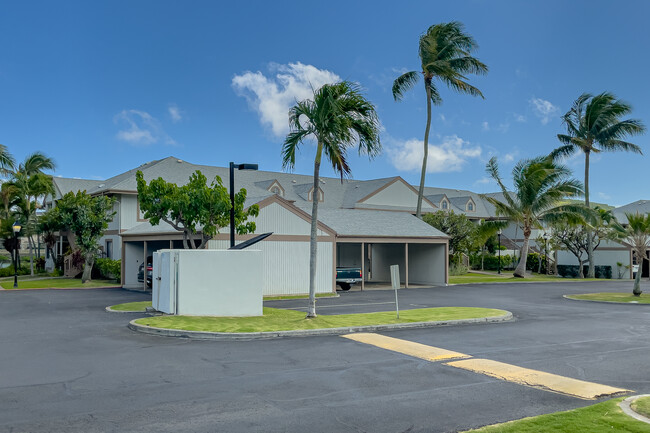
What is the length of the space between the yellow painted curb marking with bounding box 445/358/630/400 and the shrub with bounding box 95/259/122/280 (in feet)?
88.2

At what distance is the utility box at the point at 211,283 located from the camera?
17.8 m

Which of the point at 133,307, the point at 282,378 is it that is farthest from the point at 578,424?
the point at 133,307

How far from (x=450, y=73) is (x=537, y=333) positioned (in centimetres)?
2793

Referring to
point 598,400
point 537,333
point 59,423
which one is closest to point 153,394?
point 59,423

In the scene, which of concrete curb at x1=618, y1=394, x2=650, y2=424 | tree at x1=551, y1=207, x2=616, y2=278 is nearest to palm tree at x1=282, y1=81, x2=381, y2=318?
concrete curb at x1=618, y1=394, x2=650, y2=424

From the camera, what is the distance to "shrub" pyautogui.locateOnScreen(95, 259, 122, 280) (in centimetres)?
3434

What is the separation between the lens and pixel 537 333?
1570 cm

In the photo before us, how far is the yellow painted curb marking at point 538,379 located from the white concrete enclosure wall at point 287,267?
16281mm

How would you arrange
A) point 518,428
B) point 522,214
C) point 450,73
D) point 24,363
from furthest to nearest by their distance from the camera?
point 522,214
point 450,73
point 24,363
point 518,428

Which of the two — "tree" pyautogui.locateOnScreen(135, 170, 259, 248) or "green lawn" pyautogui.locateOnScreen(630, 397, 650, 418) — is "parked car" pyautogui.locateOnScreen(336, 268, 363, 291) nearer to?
"tree" pyautogui.locateOnScreen(135, 170, 259, 248)

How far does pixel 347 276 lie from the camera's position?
102ft

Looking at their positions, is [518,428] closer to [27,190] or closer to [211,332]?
[211,332]

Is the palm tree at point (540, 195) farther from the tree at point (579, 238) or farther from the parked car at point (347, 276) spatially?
the parked car at point (347, 276)

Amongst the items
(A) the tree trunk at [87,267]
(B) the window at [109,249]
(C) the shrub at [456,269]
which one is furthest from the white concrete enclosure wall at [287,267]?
(C) the shrub at [456,269]
